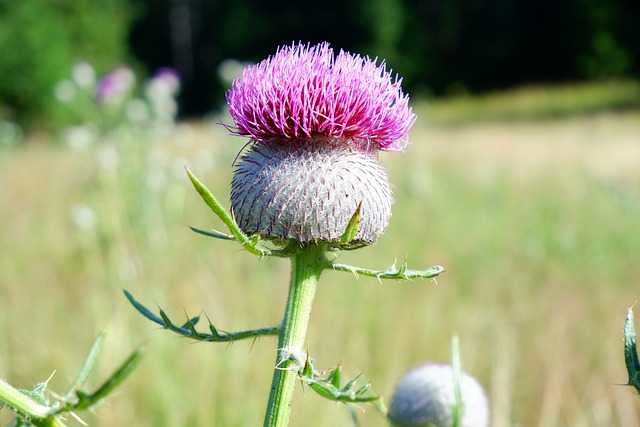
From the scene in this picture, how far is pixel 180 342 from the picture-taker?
393cm

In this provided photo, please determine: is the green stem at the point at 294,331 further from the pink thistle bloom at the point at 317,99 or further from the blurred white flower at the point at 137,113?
the blurred white flower at the point at 137,113

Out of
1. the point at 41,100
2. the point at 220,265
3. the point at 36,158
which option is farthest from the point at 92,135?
the point at 41,100

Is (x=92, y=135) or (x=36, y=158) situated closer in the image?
(x=92, y=135)

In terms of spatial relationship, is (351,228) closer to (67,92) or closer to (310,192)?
(310,192)

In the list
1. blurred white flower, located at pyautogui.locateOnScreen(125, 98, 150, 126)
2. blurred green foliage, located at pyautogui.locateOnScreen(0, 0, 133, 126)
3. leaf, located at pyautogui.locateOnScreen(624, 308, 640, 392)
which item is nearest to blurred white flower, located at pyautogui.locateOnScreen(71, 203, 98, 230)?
blurred white flower, located at pyautogui.locateOnScreen(125, 98, 150, 126)

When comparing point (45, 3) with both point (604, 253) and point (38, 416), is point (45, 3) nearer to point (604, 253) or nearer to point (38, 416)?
point (604, 253)

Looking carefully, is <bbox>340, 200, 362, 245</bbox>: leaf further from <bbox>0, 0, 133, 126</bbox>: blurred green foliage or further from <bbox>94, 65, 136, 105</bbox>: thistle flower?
<bbox>0, 0, 133, 126</bbox>: blurred green foliage

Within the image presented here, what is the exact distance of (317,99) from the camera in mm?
1501

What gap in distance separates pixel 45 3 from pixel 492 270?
3255cm

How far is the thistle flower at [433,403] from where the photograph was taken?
6.13 ft

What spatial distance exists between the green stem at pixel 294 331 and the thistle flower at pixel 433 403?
637 millimetres

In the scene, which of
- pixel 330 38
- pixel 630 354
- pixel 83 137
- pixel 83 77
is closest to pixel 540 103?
pixel 330 38

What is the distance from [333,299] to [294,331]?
329 cm

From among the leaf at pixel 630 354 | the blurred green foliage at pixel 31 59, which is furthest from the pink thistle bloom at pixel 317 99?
the blurred green foliage at pixel 31 59
